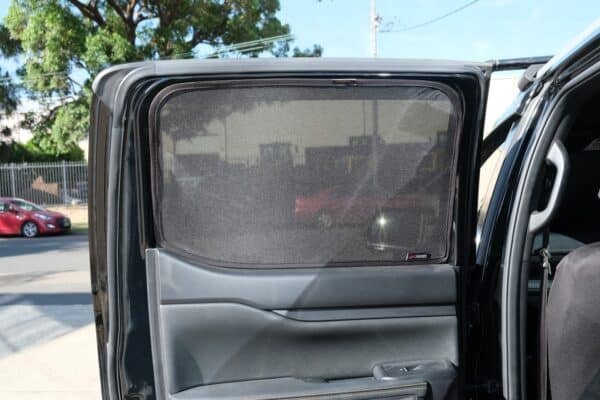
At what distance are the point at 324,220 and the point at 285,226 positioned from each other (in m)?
0.14

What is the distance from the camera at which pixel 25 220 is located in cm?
1819

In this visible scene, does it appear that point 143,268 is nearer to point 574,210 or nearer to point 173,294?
point 173,294

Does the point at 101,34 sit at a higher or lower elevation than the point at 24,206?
higher

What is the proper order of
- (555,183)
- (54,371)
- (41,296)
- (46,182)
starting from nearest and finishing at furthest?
(555,183) → (54,371) → (41,296) → (46,182)

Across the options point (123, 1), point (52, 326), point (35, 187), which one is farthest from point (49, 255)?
point (35, 187)

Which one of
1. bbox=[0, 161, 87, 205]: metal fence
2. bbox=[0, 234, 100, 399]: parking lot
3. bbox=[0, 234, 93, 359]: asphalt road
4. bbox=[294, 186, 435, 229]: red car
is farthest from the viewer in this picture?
bbox=[0, 161, 87, 205]: metal fence

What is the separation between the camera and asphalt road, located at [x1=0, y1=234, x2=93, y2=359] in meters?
6.34

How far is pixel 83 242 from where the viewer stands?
1622 cm

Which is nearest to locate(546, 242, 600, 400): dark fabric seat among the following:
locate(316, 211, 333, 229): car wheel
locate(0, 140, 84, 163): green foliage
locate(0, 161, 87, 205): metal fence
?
locate(316, 211, 333, 229): car wheel

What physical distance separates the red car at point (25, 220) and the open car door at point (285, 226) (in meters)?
18.0

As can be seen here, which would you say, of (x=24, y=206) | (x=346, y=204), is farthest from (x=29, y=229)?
(x=346, y=204)

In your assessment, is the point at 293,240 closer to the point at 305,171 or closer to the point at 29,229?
the point at 305,171

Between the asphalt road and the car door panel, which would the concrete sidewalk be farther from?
the car door panel

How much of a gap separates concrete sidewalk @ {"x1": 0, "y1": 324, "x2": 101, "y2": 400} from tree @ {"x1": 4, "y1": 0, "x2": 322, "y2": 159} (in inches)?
548
